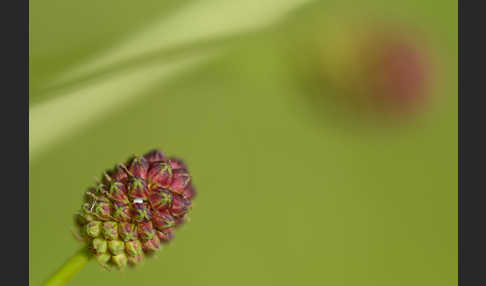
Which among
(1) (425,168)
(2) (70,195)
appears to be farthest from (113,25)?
(1) (425,168)

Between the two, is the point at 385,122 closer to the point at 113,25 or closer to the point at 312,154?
the point at 312,154

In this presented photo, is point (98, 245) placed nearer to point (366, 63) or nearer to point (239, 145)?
point (239, 145)

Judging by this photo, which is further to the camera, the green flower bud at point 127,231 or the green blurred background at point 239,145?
the green blurred background at point 239,145

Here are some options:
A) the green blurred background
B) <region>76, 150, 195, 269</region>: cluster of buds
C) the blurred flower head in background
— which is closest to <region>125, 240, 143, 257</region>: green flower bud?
<region>76, 150, 195, 269</region>: cluster of buds

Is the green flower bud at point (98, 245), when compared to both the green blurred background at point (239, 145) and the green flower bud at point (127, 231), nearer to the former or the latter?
the green flower bud at point (127, 231)

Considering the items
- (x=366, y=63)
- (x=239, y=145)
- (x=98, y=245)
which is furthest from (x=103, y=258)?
(x=366, y=63)

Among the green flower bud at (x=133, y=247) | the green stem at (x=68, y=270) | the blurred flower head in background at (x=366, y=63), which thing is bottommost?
the green stem at (x=68, y=270)

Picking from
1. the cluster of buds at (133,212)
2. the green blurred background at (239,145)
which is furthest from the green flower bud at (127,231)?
the green blurred background at (239,145)

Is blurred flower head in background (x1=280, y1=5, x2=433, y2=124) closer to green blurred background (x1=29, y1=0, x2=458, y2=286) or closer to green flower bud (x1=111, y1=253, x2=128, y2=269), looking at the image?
green blurred background (x1=29, y1=0, x2=458, y2=286)
